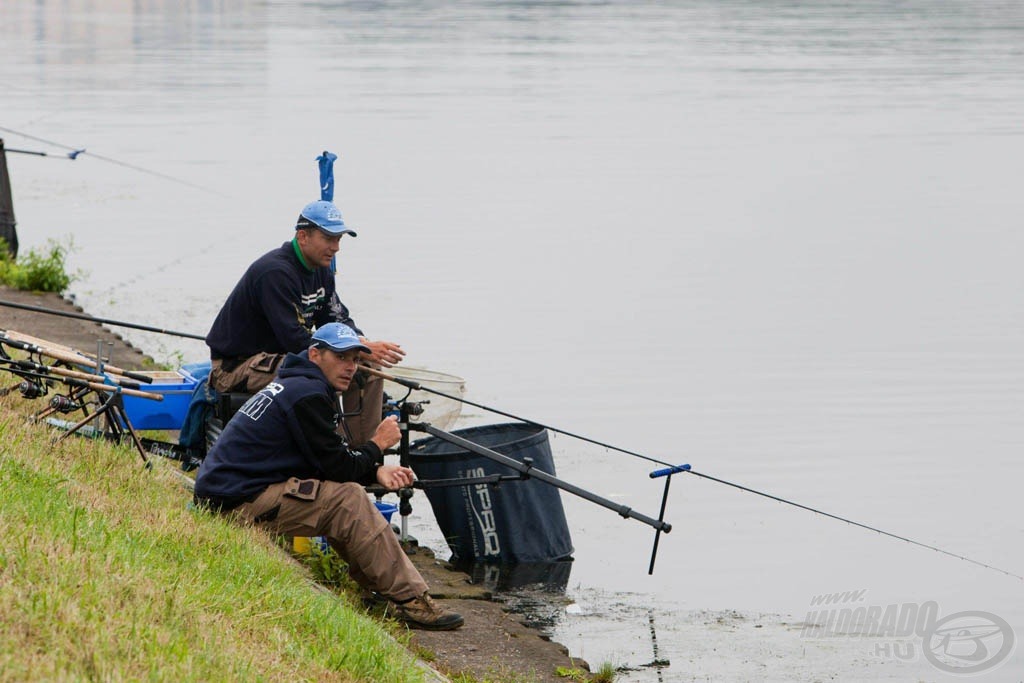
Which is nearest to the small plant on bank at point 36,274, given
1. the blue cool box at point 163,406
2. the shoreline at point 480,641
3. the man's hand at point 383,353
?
the blue cool box at point 163,406

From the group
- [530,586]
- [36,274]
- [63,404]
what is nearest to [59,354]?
[63,404]

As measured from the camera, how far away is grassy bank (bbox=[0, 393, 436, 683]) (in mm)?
4562

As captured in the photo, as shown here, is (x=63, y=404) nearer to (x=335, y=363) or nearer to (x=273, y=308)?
(x=273, y=308)

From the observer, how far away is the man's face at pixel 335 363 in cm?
679

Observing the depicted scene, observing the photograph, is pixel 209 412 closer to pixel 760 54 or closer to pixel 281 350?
pixel 281 350

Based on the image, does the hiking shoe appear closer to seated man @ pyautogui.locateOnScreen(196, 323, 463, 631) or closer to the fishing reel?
seated man @ pyautogui.locateOnScreen(196, 323, 463, 631)

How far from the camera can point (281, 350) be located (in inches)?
320

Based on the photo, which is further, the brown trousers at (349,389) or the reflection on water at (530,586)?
the reflection on water at (530,586)

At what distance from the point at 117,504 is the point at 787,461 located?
5.62m

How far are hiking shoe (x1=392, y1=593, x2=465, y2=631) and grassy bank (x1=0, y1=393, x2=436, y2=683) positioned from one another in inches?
12.3

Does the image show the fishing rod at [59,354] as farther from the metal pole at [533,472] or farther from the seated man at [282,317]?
the metal pole at [533,472]

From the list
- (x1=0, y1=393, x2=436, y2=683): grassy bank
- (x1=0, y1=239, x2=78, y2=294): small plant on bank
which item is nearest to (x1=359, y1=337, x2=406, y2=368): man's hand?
(x1=0, y1=393, x2=436, y2=683): grassy bank

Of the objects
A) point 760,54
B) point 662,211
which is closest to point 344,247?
point 662,211

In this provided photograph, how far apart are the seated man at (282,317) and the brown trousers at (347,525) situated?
3.31 feet
